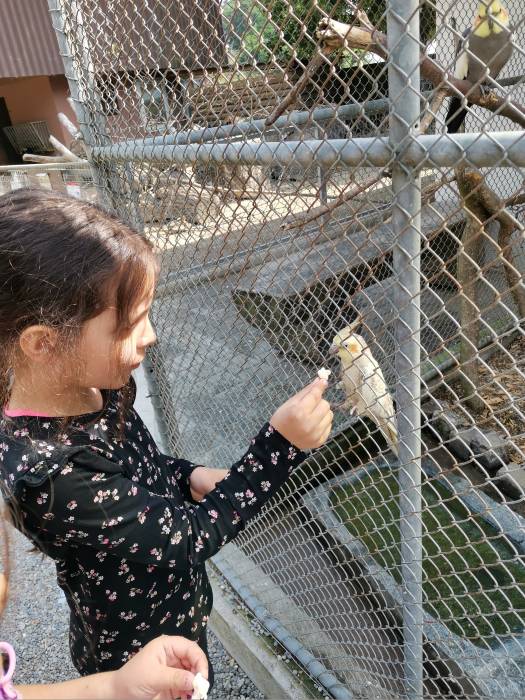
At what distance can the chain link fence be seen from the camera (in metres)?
1.02

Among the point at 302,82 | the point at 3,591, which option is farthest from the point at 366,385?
the point at 3,591

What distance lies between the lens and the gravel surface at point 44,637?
2.18 m

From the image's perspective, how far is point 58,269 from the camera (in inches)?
39.7

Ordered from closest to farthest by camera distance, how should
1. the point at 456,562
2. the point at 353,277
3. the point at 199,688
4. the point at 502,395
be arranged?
the point at 199,688 → the point at 353,277 → the point at 456,562 → the point at 502,395

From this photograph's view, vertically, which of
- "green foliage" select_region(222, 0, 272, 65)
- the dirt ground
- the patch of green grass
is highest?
"green foliage" select_region(222, 0, 272, 65)

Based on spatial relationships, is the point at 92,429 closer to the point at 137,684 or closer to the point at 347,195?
the point at 137,684

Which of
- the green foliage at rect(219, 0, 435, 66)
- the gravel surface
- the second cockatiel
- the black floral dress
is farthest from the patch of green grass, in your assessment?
the green foliage at rect(219, 0, 435, 66)

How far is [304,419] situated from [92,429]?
0.48 metres

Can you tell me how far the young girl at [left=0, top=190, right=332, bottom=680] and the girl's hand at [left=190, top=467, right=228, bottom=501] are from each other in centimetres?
29

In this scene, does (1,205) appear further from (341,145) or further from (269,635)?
(269,635)

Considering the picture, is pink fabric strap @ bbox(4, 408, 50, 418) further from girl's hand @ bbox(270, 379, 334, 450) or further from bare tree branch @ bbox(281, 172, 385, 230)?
bare tree branch @ bbox(281, 172, 385, 230)

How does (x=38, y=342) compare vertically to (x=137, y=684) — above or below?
above

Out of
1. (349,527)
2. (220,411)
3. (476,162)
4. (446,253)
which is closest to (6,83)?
(446,253)

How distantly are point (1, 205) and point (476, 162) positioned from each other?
36.5 inches
